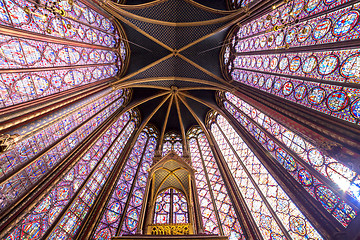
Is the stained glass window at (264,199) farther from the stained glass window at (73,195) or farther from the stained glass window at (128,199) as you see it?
the stained glass window at (73,195)

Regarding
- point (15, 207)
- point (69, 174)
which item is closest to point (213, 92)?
point (69, 174)

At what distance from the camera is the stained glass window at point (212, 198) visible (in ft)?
25.0

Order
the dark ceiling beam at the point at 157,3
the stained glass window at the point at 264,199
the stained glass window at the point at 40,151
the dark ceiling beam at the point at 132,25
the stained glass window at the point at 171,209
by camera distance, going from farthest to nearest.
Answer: the dark ceiling beam at the point at 157,3
the dark ceiling beam at the point at 132,25
the stained glass window at the point at 171,209
the stained glass window at the point at 264,199
the stained glass window at the point at 40,151

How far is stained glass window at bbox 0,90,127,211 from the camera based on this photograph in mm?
5082

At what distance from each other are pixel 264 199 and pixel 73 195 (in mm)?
7516

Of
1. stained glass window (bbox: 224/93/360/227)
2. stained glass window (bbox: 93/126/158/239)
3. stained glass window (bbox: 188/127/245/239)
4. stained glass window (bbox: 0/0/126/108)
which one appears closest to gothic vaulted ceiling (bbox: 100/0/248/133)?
stained glass window (bbox: 0/0/126/108)

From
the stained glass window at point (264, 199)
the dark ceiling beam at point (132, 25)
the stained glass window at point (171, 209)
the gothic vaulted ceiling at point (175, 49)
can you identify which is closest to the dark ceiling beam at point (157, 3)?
the gothic vaulted ceiling at point (175, 49)

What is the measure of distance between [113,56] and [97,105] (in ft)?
10.9

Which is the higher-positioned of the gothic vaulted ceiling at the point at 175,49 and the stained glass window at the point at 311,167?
the gothic vaulted ceiling at the point at 175,49

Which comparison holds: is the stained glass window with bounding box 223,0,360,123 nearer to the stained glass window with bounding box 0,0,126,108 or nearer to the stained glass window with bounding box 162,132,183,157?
the stained glass window with bounding box 0,0,126,108

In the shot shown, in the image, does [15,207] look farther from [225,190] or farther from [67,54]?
[225,190]

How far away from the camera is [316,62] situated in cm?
551

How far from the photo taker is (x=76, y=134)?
7.80 metres

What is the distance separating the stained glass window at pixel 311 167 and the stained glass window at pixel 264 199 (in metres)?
0.84
